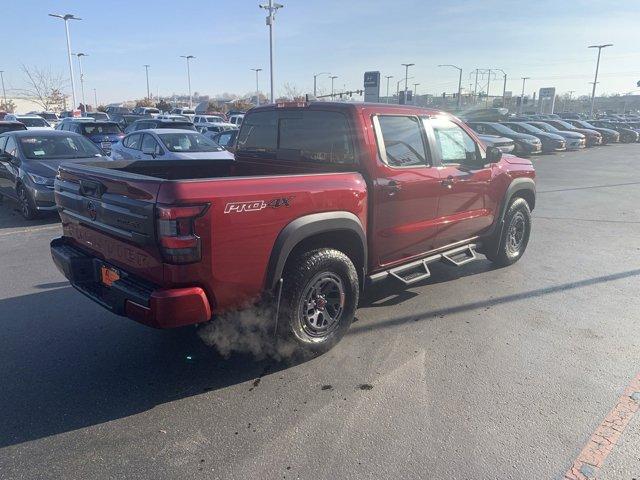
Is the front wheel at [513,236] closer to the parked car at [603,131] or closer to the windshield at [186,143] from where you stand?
the windshield at [186,143]

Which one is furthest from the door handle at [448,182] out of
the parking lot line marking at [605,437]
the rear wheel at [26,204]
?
the rear wheel at [26,204]

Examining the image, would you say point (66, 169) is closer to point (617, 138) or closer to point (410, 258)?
point (410, 258)

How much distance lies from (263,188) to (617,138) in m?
38.2

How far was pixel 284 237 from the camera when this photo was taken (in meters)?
3.40

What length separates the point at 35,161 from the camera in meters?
8.96

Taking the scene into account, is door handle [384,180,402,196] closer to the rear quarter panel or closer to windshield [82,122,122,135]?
the rear quarter panel

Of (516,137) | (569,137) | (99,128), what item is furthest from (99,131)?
(569,137)

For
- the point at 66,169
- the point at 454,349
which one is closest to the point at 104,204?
the point at 66,169

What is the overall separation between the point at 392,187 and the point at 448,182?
37.1 inches

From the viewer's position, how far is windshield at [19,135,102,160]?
363 inches

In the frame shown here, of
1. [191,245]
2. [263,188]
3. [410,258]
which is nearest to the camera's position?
[191,245]

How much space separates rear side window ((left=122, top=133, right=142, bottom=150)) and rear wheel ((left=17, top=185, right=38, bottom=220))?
373cm

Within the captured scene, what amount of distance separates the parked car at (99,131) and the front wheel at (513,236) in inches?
471

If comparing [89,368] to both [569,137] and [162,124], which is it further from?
[569,137]
